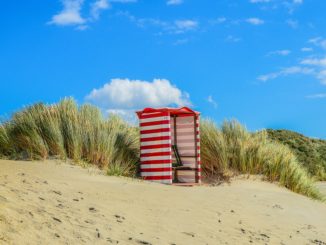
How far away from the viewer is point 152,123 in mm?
12406

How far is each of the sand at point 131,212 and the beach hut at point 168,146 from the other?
1434 mm

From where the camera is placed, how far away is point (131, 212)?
7.52 meters

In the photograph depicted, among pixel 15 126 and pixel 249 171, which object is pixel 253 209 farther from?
pixel 15 126

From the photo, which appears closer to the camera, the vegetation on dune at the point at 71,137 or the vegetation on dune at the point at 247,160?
the vegetation on dune at the point at 71,137

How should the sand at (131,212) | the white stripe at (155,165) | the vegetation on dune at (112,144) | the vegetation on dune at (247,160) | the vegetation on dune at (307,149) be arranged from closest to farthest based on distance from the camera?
the sand at (131,212)
the vegetation on dune at (112,144)
the white stripe at (155,165)
the vegetation on dune at (247,160)
the vegetation on dune at (307,149)

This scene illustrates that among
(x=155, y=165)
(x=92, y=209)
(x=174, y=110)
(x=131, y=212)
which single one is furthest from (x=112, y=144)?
(x=92, y=209)

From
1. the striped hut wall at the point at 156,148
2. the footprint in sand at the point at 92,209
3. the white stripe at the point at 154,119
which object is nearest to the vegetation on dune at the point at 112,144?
the striped hut wall at the point at 156,148

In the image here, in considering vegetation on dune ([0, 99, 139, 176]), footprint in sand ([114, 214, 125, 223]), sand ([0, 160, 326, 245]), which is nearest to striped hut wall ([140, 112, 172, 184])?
vegetation on dune ([0, 99, 139, 176])

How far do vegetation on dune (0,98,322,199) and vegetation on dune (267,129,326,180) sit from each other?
313 inches

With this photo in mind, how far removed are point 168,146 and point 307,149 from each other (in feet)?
45.8

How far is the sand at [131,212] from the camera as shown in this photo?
6230mm

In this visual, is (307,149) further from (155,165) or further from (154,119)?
(155,165)

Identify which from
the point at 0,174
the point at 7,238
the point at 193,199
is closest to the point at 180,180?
the point at 193,199

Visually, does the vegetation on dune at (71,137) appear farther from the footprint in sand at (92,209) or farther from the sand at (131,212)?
the footprint in sand at (92,209)
